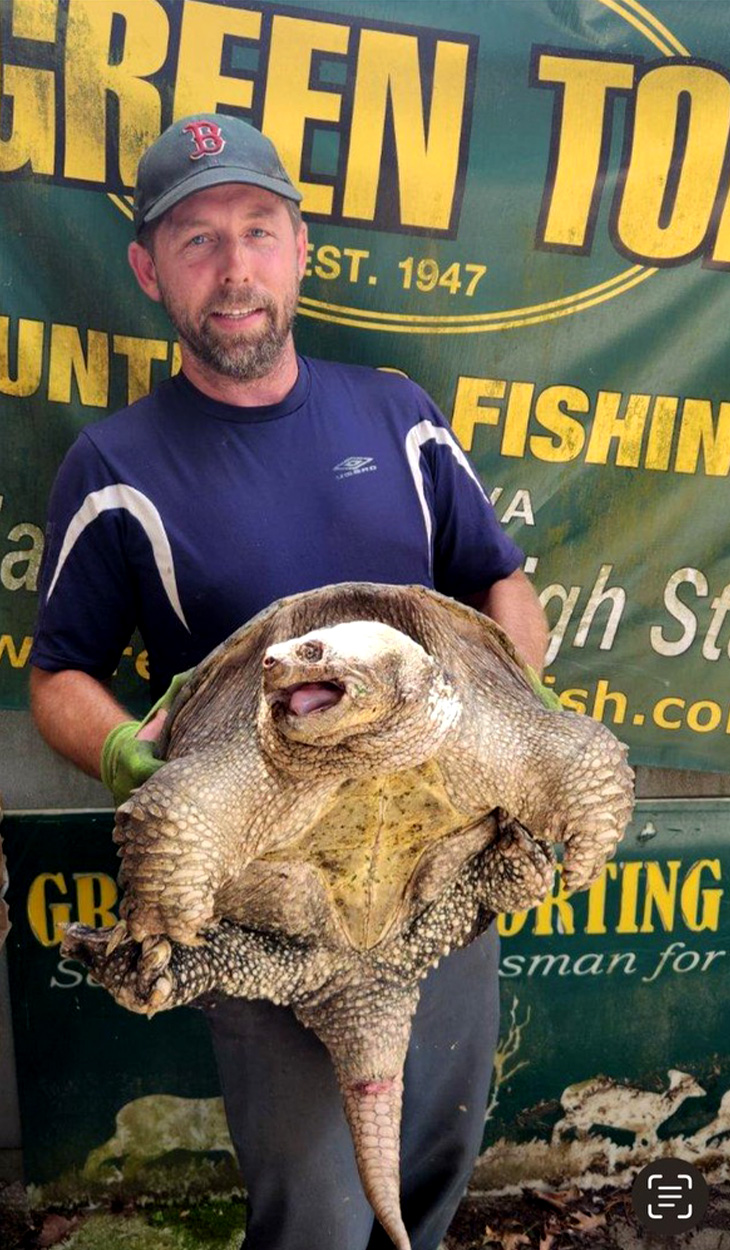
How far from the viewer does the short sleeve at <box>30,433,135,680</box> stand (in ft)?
8.43

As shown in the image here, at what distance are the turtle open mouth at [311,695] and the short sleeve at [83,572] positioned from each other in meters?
1.03

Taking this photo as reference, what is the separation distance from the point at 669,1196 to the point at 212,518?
2630mm

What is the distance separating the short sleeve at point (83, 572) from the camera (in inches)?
101

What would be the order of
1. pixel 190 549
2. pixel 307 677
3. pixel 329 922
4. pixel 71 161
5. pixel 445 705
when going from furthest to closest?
pixel 71 161 → pixel 190 549 → pixel 329 922 → pixel 445 705 → pixel 307 677

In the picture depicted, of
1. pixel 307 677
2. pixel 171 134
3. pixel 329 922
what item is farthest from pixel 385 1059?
pixel 171 134

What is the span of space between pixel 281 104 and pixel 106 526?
4.11 feet

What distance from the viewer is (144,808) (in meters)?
1.87

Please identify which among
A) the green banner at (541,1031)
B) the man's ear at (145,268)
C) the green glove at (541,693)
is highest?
the man's ear at (145,268)

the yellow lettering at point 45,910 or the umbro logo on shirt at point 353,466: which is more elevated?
the umbro logo on shirt at point 353,466

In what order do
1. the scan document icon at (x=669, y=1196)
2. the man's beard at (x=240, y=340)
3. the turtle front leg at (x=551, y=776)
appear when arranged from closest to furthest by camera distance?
the turtle front leg at (x=551, y=776)
the man's beard at (x=240, y=340)
the scan document icon at (x=669, y=1196)

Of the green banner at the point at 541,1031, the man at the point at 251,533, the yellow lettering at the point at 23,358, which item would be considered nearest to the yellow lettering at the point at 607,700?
the green banner at the point at 541,1031

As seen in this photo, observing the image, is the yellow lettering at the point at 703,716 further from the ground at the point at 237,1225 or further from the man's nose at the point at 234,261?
the man's nose at the point at 234,261

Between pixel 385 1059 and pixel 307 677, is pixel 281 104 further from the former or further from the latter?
pixel 385 1059

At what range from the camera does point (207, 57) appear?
300 cm
